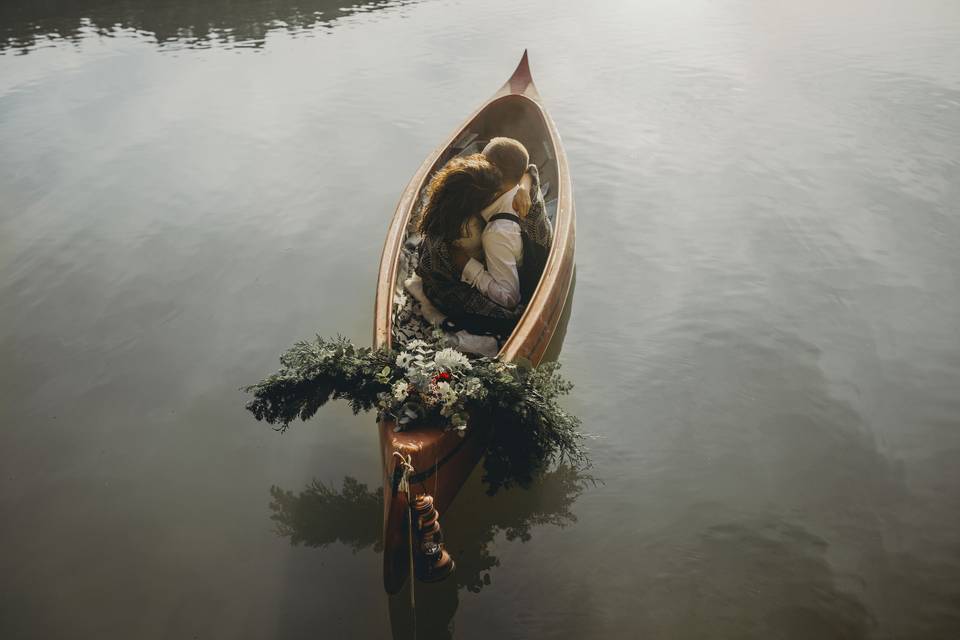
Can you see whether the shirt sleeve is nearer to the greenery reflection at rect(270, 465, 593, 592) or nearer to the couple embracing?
the couple embracing

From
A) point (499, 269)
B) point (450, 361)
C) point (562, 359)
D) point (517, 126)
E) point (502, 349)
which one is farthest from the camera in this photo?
point (517, 126)

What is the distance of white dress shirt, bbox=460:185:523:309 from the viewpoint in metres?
3.50

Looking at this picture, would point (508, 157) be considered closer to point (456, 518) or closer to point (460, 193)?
point (460, 193)

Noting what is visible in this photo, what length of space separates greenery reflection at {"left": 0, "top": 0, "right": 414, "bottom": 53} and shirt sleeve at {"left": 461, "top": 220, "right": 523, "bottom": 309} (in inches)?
460

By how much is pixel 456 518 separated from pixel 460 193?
179 cm

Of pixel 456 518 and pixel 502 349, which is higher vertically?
pixel 502 349

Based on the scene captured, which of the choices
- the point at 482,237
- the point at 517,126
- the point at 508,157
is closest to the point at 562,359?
the point at 482,237

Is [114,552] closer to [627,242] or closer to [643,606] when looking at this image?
[643,606]

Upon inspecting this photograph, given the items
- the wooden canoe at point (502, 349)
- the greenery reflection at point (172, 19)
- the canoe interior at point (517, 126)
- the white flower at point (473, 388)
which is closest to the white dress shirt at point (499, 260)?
the wooden canoe at point (502, 349)

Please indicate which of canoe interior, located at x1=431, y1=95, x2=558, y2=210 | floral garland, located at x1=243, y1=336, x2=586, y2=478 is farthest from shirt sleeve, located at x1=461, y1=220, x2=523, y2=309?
canoe interior, located at x1=431, y1=95, x2=558, y2=210

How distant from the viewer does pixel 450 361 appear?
9.82 ft

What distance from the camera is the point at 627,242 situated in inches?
237

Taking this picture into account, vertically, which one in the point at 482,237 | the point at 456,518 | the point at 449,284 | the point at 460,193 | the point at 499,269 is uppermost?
the point at 460,193

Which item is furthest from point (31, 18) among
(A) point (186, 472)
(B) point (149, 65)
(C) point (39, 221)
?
(A) point (186, 472)
